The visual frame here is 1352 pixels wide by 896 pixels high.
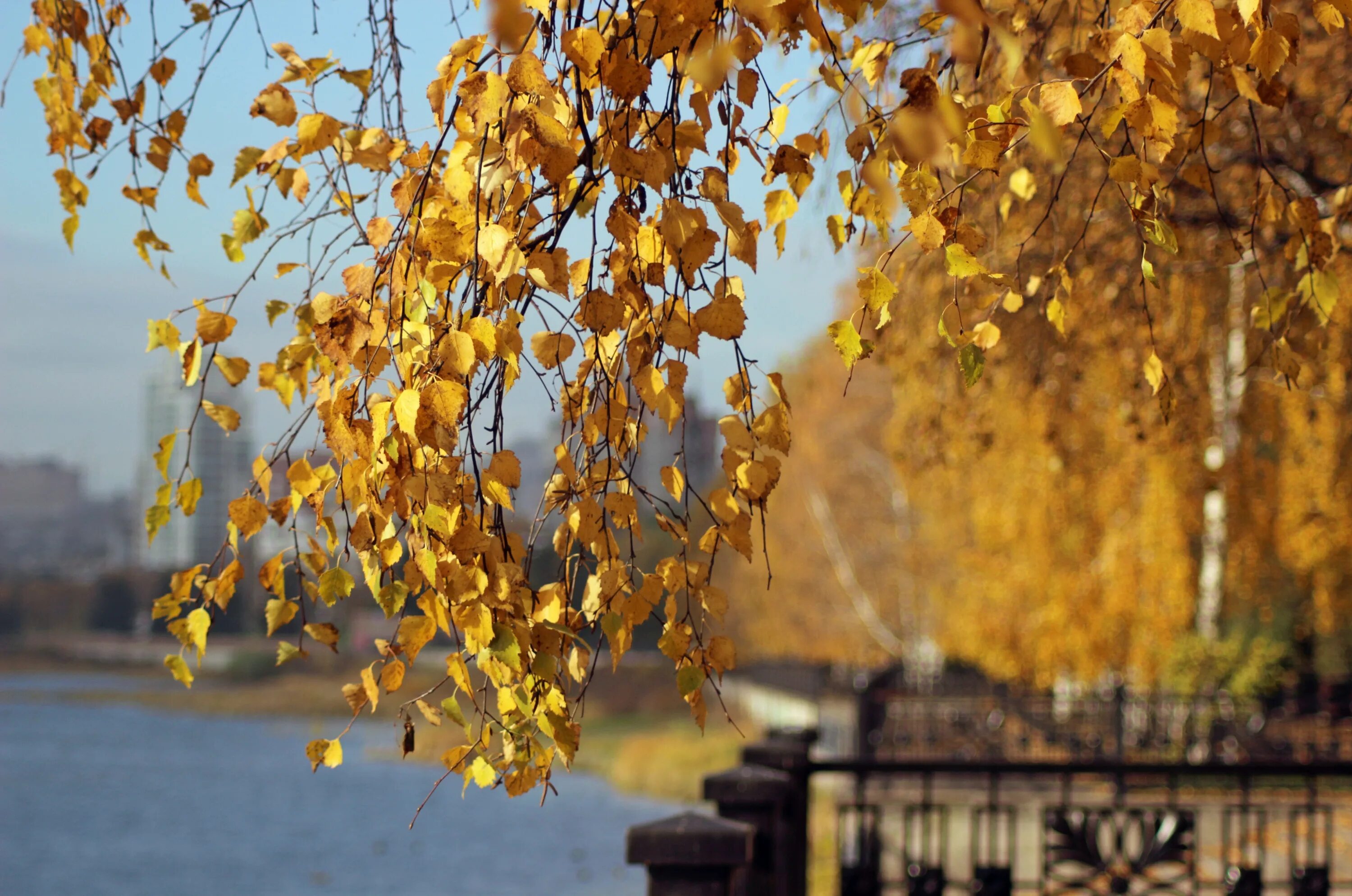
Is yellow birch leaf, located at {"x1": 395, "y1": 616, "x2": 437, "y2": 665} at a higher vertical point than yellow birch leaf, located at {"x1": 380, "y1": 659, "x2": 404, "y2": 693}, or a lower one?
higher

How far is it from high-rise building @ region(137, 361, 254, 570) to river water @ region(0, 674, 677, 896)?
495 cm

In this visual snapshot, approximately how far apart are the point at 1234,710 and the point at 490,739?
12070 millimetres

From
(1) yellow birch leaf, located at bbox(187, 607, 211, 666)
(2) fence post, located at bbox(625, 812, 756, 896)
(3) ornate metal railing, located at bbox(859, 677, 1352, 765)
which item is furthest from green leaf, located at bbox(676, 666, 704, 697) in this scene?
(3) ornate metal railing, located at bbox(859, 677, 1352, 765)

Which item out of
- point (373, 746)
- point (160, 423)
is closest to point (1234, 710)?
point (373, 746)

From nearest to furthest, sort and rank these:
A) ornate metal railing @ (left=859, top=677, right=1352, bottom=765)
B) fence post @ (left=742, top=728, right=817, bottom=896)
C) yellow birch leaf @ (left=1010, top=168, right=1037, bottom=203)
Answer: yellow birch leaf @ (left=1010, top=168, right=1037, bottom=203)
fence post @ (left=742, top=728, right=817, bottom=896)
ornate metal railing @ (left=859, top=677, right=1352, bottom=765)

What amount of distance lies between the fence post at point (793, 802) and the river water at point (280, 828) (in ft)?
40.6

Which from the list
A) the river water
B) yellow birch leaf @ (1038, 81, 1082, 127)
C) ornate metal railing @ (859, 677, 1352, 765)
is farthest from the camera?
the river water

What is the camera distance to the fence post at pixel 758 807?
3.57 meters

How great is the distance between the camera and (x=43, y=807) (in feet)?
88.9

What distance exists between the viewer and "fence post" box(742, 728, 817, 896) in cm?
390

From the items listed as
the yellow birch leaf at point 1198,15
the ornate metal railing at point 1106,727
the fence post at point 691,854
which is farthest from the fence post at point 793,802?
the ornate metal railing at point 1106,727

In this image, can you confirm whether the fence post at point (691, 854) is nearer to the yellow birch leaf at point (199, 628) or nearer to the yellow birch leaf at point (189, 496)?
the yellow birch leaf at point (199, 628)

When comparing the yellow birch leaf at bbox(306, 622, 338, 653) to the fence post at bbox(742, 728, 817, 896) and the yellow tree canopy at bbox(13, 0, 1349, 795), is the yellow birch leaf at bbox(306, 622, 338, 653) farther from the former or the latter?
the fence post at bbox(742, 728, 817, 896)

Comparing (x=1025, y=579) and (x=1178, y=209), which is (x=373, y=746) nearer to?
(x=1025, y=579)
